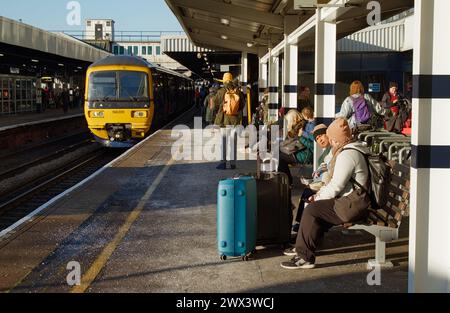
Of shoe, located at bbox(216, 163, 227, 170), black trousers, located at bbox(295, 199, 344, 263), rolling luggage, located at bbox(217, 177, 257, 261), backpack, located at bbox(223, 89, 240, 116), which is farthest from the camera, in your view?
shoe, located at bbox(216, 163, 227, 170)

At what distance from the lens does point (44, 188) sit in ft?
43.0

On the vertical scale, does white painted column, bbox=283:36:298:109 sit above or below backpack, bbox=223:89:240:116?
above

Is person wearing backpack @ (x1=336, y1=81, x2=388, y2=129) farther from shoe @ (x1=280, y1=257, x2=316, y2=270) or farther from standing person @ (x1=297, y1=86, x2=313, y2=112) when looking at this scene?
shoe @ (x1=280, y1=257, x2=316, y2=270)

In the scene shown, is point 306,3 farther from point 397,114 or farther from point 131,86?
point 131,86

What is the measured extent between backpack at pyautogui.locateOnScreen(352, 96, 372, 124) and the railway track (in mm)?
5742

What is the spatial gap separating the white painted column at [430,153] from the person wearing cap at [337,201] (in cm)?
88

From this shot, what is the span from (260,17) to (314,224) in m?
10.1

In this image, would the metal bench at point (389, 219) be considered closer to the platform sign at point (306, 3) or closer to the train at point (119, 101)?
the platform sign at point (306, 3)

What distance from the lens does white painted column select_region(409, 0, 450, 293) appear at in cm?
430

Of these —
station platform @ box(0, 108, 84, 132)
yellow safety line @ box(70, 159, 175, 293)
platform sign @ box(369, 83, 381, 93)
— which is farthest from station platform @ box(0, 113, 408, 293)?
platform sign @ box(369, 83, 381, 93)

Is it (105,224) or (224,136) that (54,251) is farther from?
(224,136)

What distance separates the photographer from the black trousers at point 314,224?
539 cm

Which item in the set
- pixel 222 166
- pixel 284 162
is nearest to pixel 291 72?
pixel 222 166
